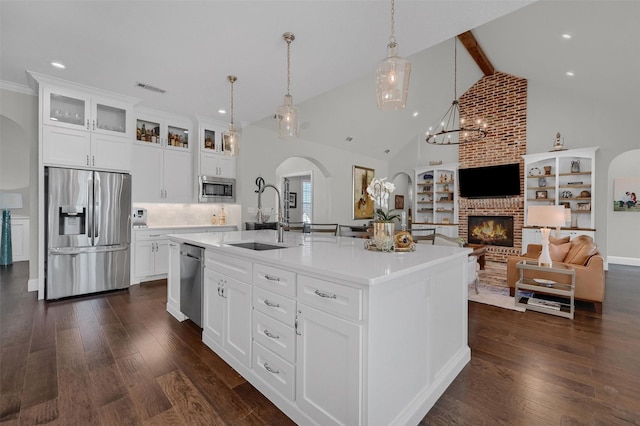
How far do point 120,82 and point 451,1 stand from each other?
3.95m

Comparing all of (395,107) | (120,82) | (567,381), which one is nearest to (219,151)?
(120,82)

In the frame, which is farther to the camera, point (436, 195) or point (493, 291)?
point (436, 195)

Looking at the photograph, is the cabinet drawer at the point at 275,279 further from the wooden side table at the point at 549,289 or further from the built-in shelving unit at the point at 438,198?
the built-in shelving unit at the point at 438,198

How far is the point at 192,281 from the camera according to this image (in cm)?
279

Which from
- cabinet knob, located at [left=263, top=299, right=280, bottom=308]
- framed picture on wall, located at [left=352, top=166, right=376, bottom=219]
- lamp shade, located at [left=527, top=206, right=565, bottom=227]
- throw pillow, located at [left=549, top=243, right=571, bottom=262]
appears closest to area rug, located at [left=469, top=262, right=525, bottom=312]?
throw pillow, located at [left=549, top=243, right=571, bottom=262]

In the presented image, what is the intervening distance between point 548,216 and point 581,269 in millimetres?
715

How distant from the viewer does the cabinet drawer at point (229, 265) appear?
6.66ft

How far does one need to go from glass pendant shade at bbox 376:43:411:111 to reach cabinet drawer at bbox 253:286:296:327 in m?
1.51

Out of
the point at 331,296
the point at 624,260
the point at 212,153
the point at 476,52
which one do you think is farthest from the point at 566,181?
the point at 212,153

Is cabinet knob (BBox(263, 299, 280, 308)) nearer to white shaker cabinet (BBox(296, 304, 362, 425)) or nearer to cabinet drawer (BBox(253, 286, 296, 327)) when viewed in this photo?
cabinet drawer (BBox(253, 286, 296, 327))

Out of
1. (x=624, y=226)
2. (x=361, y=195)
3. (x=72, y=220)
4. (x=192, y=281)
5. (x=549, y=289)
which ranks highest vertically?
(x=361, y=195)

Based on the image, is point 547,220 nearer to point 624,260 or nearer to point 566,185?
point 566,185

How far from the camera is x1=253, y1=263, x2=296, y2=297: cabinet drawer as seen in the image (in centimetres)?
165

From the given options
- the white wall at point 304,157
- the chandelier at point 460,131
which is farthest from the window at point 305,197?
the chandelier at point 460,131
